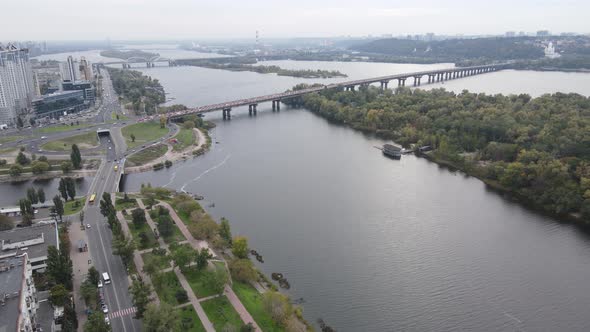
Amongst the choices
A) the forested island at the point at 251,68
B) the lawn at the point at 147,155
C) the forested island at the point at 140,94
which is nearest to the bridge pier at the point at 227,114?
the forested island at the point at 140,94

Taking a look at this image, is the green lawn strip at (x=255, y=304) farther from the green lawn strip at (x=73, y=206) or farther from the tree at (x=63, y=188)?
the tree at (x=63, y=188)

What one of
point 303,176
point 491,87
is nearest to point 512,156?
point 303,176

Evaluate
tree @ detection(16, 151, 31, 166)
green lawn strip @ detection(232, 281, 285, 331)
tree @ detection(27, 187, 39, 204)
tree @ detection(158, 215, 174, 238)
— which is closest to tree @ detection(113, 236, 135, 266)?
tree @ detection(158, 215, 174, 238)

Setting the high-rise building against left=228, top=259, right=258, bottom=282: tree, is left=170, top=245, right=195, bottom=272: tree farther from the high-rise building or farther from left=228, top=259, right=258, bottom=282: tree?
the high-rise building

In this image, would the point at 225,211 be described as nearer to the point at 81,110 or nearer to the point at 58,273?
the point at 58,273

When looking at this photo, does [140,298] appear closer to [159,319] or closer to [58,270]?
[159,319]

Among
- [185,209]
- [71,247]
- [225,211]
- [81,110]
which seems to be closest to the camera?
[71,247]

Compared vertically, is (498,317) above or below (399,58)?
below
